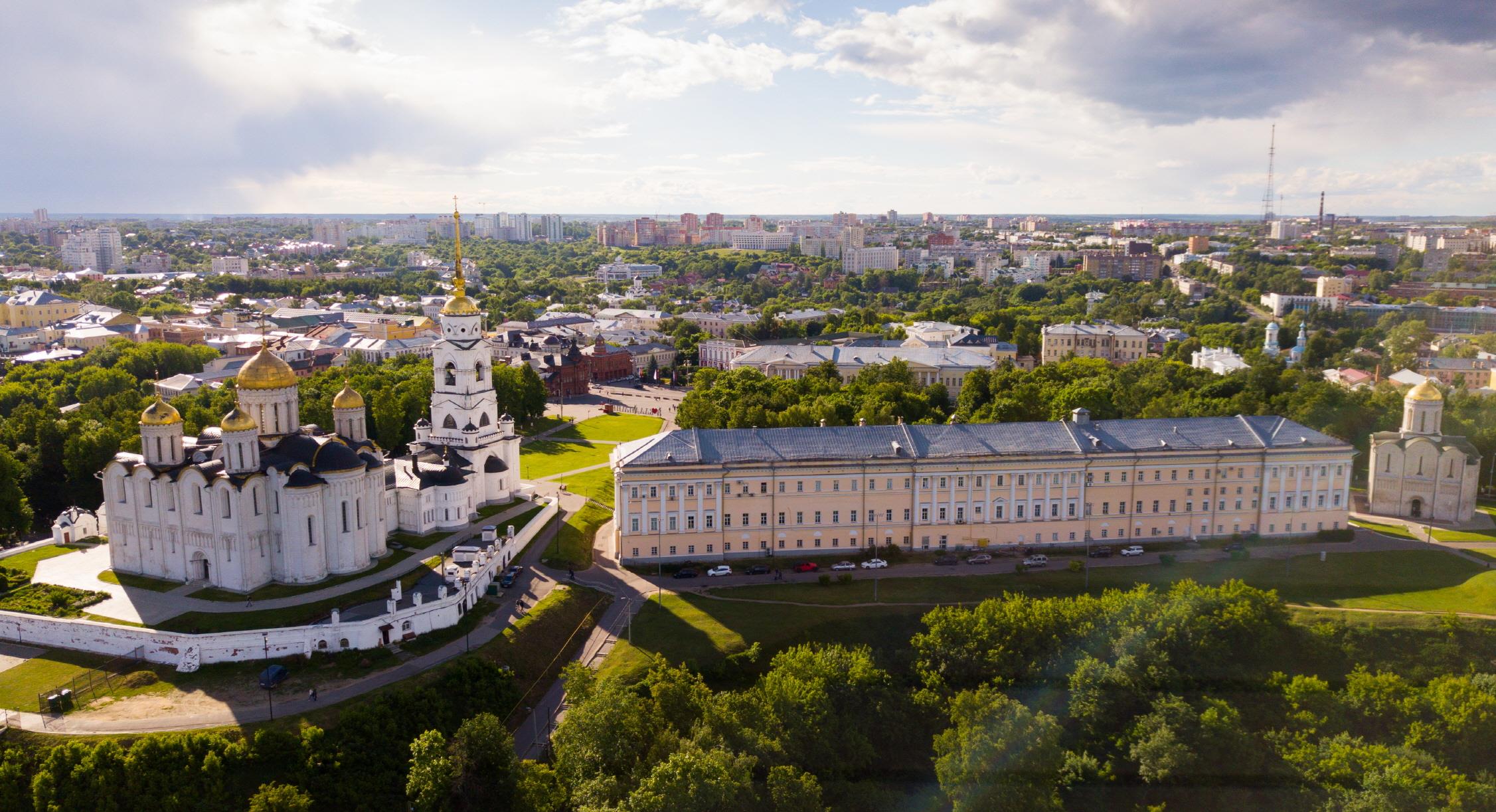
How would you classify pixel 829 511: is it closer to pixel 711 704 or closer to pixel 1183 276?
pixel 711 704

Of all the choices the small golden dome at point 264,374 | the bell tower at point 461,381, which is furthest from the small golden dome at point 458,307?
the small golden dome at point 264,374

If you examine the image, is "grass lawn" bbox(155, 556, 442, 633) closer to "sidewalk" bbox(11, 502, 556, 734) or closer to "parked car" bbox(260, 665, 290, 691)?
"parked car" bbox(260, 665, 290, 691)

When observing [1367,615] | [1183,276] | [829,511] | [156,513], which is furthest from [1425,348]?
[156,513]

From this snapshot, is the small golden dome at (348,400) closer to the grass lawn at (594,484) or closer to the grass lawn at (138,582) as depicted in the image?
the grass lawn at (138,582)

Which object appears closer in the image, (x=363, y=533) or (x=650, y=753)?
(x=650, y=753)

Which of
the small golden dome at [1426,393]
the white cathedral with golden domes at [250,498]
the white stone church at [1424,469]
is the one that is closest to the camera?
the white cathedral with golden domes at [250,498]

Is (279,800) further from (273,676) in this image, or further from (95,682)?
(95,682)
